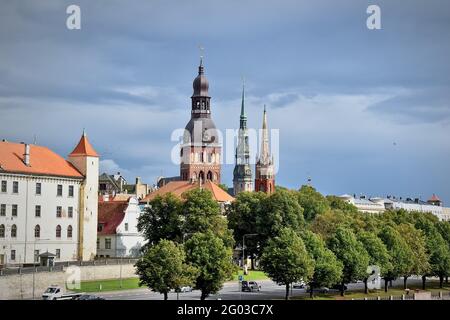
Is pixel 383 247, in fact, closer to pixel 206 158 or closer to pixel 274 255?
pixel 274 255

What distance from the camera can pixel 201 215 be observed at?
74938mm

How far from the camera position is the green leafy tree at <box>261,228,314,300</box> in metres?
57.2

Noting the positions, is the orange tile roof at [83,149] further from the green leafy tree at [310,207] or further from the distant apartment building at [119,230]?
the green leafy tree at [310,207]

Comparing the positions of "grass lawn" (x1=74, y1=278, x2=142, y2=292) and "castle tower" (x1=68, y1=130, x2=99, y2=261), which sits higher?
"castle tower" (x1=68, y1=130, x2=99, y2=261)

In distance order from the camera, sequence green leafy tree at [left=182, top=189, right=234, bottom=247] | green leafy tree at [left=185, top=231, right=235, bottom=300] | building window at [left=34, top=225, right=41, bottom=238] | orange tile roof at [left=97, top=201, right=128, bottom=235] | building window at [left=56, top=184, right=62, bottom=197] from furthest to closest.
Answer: orange tile roof at [left=97, top=201, right=128, bottom=235]
green leafy tree at [left=182, top=189, right=234, bottom=247]
building window at [left=56, top=184, right=62, bottom=197]
building window at [left=34, top=225, right=41, bottom=238]
green leafy tree at [left=185, top=231, right=235, bottom=300]

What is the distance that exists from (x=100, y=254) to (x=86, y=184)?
1151 centimetres

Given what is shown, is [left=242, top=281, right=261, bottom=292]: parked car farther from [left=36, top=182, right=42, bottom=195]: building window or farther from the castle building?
[left=36, top=182, right=42, bottom=195]: building window

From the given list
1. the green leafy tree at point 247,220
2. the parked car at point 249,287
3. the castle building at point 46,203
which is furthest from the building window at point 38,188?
the green leafy tree at point 247,220

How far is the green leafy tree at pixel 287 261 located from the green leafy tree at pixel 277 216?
21.1 meters

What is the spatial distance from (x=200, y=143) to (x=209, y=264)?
10339cm

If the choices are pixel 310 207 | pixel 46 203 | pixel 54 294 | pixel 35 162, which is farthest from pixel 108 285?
pixel 310 207

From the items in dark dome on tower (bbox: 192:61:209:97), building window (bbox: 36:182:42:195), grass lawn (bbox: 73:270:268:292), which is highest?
dark dome on tower (bbox: 192:61:209:97)

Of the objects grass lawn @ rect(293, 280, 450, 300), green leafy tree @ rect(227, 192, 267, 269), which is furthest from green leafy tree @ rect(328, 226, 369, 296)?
green leafy tree @ rect(227, 192, 267, 269)

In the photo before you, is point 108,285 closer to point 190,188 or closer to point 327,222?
point 327,222
